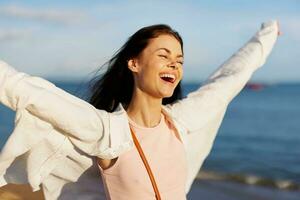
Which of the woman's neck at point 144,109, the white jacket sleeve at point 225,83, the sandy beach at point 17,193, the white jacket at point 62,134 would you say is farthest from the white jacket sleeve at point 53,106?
the sandy beach at point 17,193

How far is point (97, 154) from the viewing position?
115 inches

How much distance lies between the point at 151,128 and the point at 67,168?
51cm

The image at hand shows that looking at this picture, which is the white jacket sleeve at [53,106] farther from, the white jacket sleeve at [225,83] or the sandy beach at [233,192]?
the sandy beach at [233,192]

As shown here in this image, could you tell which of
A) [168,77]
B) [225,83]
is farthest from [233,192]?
[168,77]

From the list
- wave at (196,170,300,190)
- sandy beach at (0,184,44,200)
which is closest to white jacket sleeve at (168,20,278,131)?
sandy beach at (0,184,44,200)

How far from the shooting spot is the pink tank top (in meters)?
3.07

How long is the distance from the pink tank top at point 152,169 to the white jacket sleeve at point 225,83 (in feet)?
0.81

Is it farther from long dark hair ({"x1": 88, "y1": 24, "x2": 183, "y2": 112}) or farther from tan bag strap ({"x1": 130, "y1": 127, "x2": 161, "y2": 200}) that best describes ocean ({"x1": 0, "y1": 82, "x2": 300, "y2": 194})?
tan bag strap ({"x1": 130, "y1": 127, "x2": 161, "y2": 200})

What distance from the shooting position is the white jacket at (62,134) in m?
2.64

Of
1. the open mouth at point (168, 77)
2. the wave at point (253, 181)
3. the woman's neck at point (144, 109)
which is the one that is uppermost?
the open mouth at point (168, 77)

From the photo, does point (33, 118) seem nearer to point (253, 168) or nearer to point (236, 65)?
point (236, 65)

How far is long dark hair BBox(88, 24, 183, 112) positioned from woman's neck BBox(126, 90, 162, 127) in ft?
0.48

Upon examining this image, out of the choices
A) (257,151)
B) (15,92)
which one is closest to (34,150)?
(15,92)

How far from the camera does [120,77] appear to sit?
3432 millimetres
